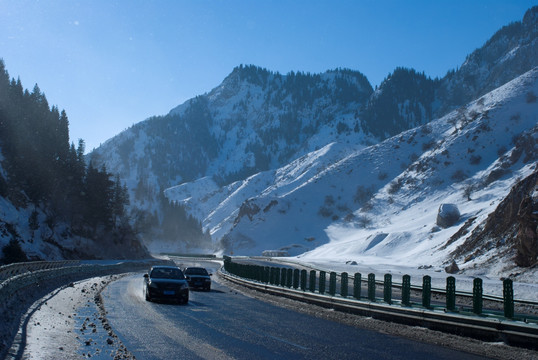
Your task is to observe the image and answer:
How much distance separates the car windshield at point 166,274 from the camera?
22.2 metres

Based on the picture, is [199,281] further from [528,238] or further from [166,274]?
[528,238]

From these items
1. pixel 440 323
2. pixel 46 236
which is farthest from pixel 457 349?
pixel 46 236

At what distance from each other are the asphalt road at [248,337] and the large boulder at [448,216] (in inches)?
3081

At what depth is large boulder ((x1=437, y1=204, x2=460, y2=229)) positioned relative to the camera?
294 feet

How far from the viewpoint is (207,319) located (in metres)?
15.8

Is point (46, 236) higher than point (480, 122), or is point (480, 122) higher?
point (480, 122)

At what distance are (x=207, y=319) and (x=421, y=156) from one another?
135629 mm

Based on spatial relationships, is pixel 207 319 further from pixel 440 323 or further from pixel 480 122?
pixel 480 122

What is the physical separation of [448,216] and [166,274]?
257 feet

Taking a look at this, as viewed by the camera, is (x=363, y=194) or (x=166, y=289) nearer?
(x=166, y=289)

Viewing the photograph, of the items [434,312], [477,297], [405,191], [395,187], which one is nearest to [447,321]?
[434,312]

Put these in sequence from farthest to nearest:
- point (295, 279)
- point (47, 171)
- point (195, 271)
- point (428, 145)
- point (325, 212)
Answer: point (428, 145) < point (325, 212) < point (47, 171) < point (195, 271) < point (295, 279)

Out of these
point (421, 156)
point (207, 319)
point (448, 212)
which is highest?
point (421, 156)

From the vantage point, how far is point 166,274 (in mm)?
22469
